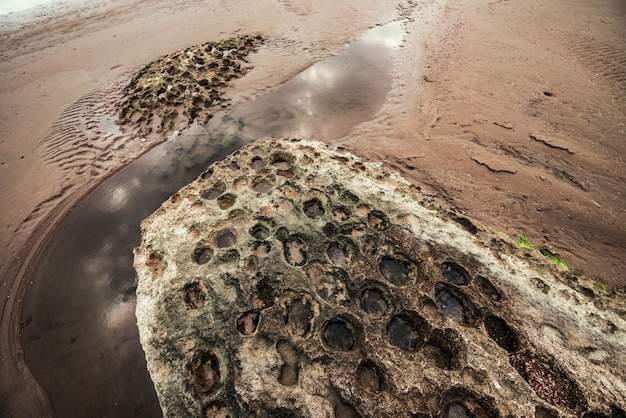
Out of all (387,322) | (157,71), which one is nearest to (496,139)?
(387,322)

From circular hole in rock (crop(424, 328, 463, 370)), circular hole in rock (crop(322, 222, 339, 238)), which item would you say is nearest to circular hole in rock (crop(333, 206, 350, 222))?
circular hole in rock (crop(322, 222, 339, 238))

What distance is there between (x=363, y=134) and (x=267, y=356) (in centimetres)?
393

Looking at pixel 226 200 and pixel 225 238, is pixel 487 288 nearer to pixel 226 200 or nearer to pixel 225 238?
pixel 225 238

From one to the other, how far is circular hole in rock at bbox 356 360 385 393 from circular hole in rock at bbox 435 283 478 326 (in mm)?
891

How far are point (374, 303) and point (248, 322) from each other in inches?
50.4

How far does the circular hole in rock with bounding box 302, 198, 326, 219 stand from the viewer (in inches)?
149

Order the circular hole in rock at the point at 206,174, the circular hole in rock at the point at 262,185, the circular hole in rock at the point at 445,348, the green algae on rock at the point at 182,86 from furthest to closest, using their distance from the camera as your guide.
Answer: the green algae on rock at the point at 182,86
the circular hole in rock at the point at 206,174
the circular hole in rock at the point at 262,185
the circular hole in rock at the point at 445,348

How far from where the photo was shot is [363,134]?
5312 mm

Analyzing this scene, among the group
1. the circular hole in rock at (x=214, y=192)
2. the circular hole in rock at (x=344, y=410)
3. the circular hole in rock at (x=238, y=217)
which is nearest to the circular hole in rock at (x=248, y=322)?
the circular hole in rock at (x=344, y=410)

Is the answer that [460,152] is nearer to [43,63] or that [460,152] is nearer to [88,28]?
[43,63]

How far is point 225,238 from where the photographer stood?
11.9 feet

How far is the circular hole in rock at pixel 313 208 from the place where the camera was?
3788mm

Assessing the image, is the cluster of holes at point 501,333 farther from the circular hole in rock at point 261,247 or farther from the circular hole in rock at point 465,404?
the circular hole in rock at point 261,247

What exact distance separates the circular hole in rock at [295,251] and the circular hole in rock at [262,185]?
3.05ft
